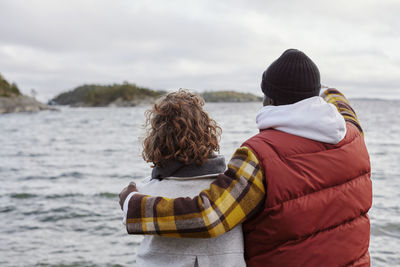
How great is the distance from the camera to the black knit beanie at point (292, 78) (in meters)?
1.90

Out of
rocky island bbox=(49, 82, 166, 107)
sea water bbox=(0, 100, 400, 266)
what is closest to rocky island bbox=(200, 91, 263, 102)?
rocky island bbox=(49, 82, 166, 107)

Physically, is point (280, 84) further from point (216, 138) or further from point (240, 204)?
point (240, 204)

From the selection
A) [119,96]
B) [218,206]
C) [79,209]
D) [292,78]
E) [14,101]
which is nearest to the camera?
[218,206]

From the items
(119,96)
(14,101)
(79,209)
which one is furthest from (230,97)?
(79,209)

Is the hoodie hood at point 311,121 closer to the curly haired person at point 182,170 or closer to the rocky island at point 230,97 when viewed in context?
the curly haired person at point 182,170

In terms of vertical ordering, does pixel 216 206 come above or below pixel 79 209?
above

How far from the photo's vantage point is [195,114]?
2023mm

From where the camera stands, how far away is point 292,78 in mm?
1898

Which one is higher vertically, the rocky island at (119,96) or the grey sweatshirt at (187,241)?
the rocky island at (119,96)

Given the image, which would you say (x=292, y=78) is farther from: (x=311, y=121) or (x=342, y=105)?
(x=342, y=105)

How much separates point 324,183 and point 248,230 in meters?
0.40

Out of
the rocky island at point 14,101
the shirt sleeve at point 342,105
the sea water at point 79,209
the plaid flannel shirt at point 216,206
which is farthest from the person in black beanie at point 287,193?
the rocky island at point 14,101

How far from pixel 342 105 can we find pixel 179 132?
1020 mm

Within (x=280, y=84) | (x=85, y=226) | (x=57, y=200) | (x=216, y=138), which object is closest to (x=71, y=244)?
(x=85, y=226)
